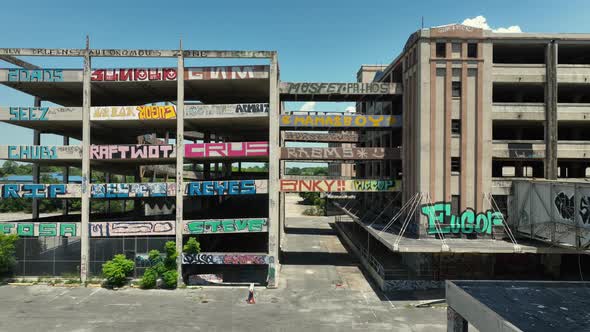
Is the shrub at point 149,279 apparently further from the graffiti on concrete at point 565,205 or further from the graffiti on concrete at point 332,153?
the graffiti on concrete at point 565,205

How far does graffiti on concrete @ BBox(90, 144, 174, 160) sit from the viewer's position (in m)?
36.8

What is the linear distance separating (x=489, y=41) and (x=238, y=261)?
1375 inches

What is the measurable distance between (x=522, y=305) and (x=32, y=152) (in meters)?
44.4

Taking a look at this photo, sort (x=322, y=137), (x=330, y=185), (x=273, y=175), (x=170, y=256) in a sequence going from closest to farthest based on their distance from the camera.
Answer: (x=170, y=256) → (x=273, y=175) → (x=330, y=185) → (x=322, y=137)

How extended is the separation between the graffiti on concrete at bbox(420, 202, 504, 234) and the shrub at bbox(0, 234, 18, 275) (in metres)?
42.2

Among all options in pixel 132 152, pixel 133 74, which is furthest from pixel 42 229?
pixel 133 74

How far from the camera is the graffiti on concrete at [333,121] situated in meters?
40.8

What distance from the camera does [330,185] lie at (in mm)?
40656

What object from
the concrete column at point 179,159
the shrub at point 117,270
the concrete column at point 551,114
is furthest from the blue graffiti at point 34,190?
the concrete column at point 551,114

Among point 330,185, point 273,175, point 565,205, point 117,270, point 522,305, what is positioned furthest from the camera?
point 330,185

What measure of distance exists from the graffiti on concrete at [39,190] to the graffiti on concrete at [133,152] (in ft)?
13.8

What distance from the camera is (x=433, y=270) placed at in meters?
36.0

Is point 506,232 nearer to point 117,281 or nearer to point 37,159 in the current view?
point 117,281

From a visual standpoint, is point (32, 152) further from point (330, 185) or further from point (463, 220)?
point (463, 220)
